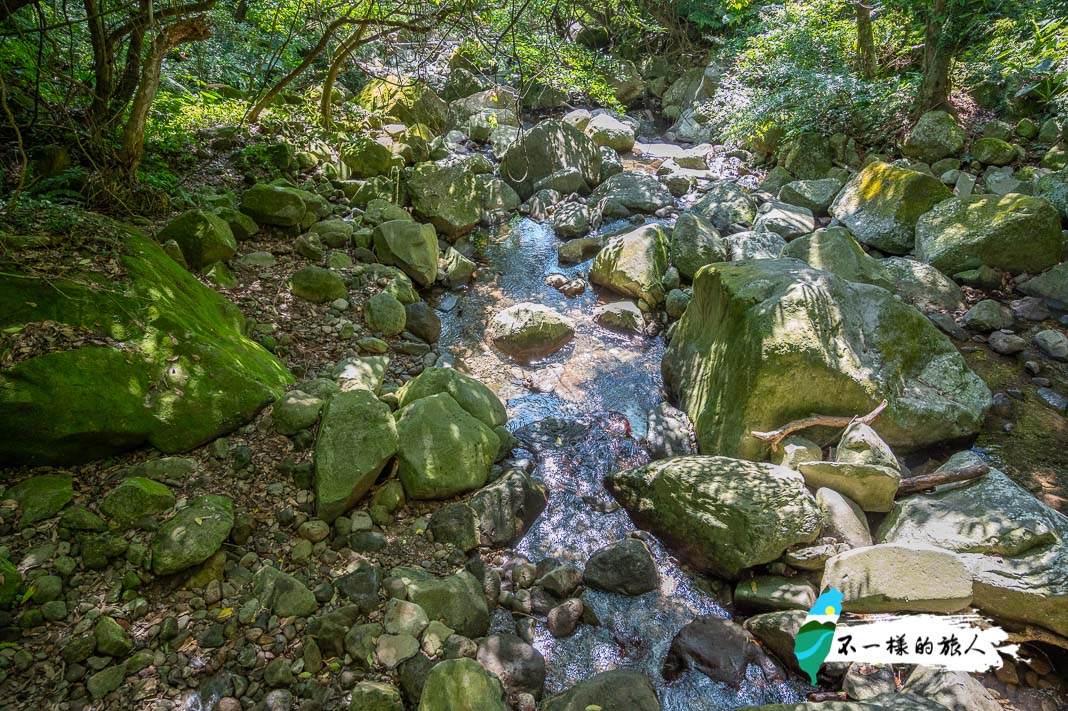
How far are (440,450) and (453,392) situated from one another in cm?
64

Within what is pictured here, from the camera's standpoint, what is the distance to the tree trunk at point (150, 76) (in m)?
4.02

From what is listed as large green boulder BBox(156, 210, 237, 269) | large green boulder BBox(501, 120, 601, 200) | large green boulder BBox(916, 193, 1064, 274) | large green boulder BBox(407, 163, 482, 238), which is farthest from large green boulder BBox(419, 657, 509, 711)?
large green boulder BBox(501, 120, 601, 200)

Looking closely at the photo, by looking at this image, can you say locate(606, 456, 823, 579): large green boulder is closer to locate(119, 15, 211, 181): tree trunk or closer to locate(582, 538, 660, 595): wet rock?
locate(582, 538, 660, 595): wet rock

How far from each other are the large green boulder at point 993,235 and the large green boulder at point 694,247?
7.65 feet

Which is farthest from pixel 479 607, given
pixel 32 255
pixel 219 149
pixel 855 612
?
pixel 219 149

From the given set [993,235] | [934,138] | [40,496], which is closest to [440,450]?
[40,496]

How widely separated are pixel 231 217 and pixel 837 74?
9.46 m

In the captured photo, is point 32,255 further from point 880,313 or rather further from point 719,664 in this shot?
point 880,313

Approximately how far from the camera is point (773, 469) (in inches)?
136

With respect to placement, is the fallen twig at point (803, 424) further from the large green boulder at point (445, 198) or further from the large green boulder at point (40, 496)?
the large green boulder at point (445, 198)

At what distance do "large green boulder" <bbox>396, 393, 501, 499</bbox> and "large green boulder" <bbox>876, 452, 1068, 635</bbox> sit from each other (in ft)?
8.81

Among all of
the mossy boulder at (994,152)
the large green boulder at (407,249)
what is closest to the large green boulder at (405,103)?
the large green boulder at (407,249)

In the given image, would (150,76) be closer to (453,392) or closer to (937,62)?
(453,392)

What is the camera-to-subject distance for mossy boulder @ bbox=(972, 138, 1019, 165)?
22.5 feet
